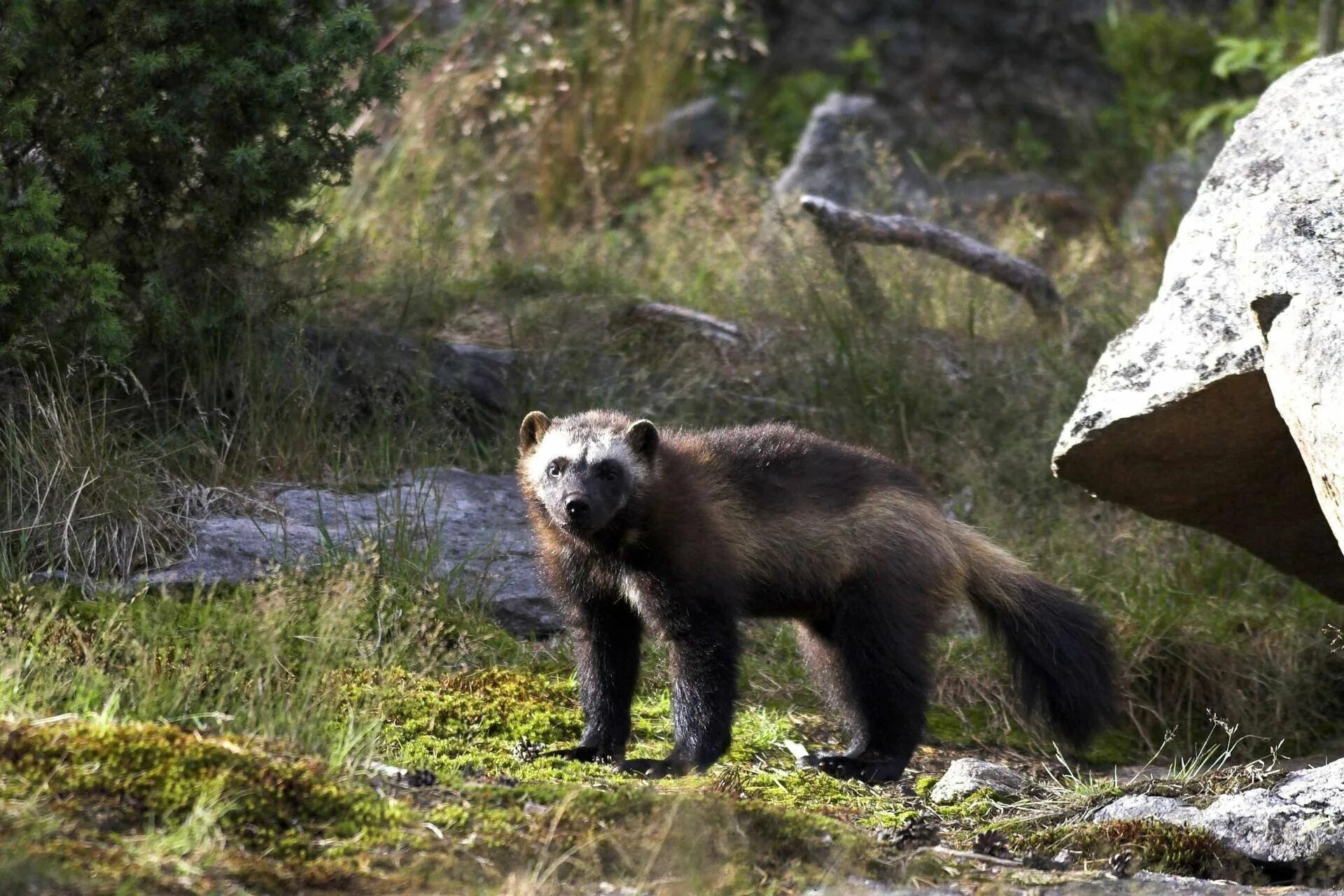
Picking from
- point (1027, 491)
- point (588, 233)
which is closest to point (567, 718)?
point (1027, 491)

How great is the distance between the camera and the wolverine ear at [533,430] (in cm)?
473

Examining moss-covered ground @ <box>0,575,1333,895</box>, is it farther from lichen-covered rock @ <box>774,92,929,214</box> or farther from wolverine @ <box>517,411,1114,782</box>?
lichen-covered rock @ <box>774,92,929,214</box>

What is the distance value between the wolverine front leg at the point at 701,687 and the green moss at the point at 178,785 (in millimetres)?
1363

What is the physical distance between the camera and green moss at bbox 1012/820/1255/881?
3500 mm

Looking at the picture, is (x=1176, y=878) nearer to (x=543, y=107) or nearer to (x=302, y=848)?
(x=302, y=848)

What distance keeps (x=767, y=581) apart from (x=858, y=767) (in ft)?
2.05

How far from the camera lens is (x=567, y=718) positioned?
4.68m

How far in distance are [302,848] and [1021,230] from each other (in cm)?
665

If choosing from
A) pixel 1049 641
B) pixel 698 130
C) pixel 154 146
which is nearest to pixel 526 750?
pixel 1049 641

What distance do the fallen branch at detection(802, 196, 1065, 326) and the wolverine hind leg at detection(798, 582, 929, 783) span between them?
2.49 meters

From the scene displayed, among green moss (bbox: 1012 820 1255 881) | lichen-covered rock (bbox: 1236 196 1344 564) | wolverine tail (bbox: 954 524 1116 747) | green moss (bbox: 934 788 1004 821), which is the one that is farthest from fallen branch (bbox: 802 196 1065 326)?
green moss (bbox: 1012 820 1255 881)

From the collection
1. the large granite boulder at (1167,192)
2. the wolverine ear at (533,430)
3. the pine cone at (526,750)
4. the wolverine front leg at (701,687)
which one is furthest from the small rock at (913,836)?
the large granite boulder at (1167,192)

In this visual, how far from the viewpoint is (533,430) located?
476 cm

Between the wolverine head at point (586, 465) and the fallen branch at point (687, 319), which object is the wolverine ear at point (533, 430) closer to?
the wolverine head at point (586, 465)
